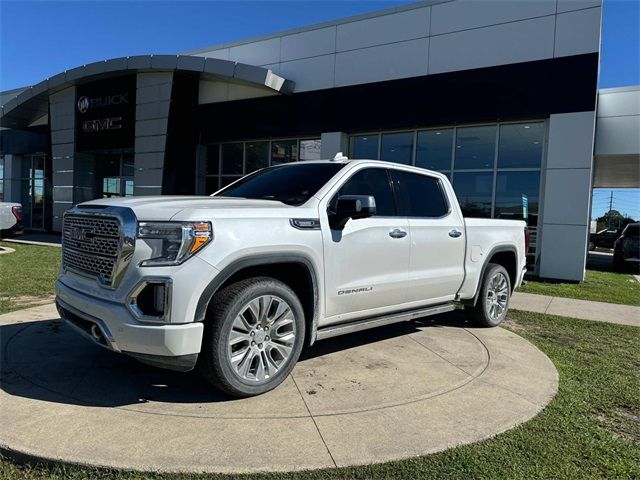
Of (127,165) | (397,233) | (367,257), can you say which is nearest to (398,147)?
(397,233)

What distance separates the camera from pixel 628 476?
2.86 m

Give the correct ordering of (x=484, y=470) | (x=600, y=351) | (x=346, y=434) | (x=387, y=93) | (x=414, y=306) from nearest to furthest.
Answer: (x=484, y=470) → (x=346, y=434) → (x=414, y=306) → (x=600, y=351) → (x=387, y=93)

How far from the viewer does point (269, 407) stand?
356 centimetres

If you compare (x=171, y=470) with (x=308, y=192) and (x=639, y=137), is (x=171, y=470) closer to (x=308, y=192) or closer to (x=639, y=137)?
(x=308, y=192)

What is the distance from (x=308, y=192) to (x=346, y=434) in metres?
2.05

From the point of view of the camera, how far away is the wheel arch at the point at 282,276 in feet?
11.0

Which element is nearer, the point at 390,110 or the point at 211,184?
the point at 390,110

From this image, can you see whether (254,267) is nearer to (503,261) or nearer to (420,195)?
(420,195)

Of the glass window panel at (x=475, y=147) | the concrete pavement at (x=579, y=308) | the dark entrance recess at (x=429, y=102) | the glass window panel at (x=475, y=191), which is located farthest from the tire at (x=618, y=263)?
the concrete pavement at (x=579, y=308)

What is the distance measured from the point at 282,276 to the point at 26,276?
7096 millimetres

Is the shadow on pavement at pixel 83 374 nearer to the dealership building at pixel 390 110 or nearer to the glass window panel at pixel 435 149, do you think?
the dealership building at pixel 390 110

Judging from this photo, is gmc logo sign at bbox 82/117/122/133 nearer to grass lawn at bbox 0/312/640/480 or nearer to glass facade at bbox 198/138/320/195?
glass facade at bbox 198/138/320/195

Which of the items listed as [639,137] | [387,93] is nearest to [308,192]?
[387,93]

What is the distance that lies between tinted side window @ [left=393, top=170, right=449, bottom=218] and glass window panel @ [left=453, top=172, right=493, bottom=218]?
24.3ft
